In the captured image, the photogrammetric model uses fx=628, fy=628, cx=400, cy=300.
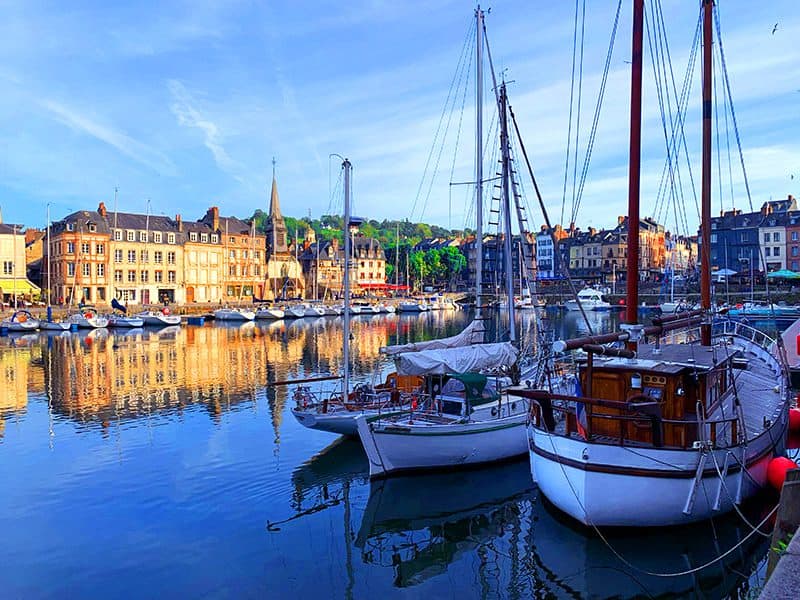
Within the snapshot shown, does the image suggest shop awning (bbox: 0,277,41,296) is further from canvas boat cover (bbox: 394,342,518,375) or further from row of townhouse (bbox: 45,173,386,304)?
canvas boat cover (bbox: 394,342,518,375)

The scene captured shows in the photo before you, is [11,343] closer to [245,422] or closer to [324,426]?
[245,422]

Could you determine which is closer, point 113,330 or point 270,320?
point 113,330

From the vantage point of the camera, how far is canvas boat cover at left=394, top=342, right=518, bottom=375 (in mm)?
20875

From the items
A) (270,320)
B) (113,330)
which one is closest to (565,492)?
(113,330)

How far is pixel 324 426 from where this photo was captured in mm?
21812

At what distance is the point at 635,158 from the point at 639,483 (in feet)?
29.5

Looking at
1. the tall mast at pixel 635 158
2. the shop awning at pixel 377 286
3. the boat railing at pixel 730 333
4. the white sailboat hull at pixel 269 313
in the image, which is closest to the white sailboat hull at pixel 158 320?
the white sailboat hull at pixel 269 313

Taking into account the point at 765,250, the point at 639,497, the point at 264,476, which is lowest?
the point at 264,476

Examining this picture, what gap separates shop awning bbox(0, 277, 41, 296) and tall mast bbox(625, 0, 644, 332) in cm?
9459

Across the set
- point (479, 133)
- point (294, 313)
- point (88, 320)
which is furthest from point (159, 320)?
point (479, 133)

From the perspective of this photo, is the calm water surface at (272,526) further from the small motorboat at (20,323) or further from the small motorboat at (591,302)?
the small motorboat at (591,302)

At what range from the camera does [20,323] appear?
72250mm

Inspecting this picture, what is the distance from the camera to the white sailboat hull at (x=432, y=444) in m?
18.4

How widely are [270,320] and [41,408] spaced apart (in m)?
62.5
